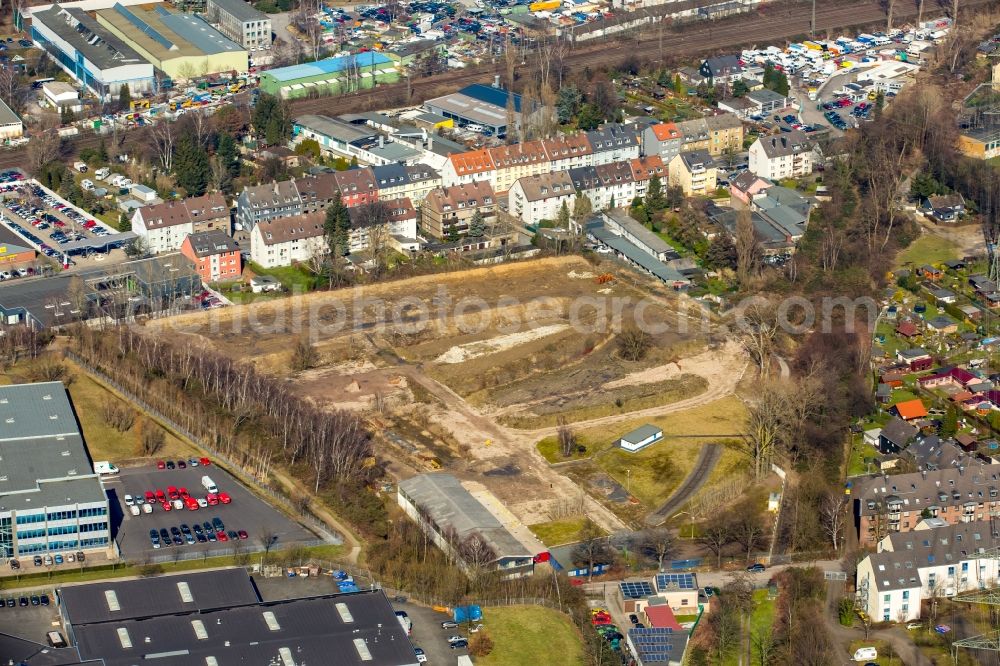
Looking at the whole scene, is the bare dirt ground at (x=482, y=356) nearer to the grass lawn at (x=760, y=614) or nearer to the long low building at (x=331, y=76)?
the grass lawn at (x=760, y=614)

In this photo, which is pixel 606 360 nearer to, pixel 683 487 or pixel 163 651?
pixel 683 487

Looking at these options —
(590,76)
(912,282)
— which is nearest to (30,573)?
(912,282)

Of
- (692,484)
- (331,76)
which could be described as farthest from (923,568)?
(331,76)

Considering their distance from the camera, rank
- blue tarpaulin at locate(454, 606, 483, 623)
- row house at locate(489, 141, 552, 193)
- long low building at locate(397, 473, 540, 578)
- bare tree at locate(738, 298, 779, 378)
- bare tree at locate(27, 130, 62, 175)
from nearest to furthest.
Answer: blue tarpaulin at locate(454, 606, 483, 623) < long low building at locate(397, 473, 540, 578) < bare tree at locate(738, 298, 779, 378) < row house at locate(489, 141, 552, 193) < bare tree at locate(27, 130, 62, 175)

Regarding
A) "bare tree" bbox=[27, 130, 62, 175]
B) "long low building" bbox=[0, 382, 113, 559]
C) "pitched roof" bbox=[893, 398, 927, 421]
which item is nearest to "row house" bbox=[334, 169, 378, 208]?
"bare tree" bbox=[27, 130, 62, 175]

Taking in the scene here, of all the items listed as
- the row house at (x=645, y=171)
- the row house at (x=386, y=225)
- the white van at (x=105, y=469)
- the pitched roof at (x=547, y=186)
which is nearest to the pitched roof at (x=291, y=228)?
the row house at (x=386, y=225)

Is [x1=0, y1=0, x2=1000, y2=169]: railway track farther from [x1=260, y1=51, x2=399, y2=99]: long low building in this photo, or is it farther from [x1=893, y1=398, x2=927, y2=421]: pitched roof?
[x1=893, y1=398, x2=927, y2=421]: pitched roof

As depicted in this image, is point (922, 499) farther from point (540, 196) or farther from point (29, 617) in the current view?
point (540, 196)
